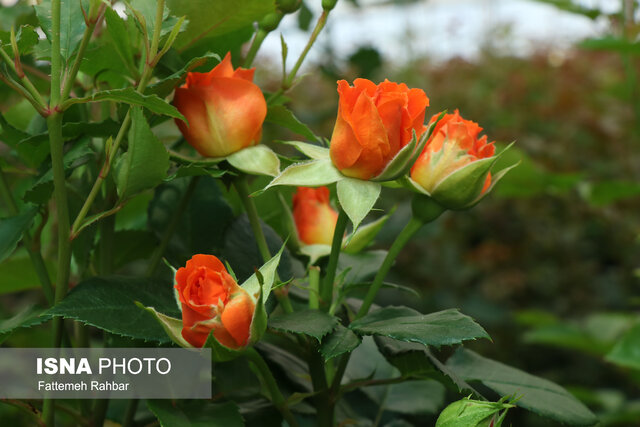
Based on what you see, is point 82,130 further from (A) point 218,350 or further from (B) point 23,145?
(A) point 218,350

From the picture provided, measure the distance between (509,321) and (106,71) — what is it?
1611 mm

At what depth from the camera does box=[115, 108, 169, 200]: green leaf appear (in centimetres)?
33

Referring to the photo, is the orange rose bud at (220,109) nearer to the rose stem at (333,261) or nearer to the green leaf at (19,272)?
the rose stem at (333,261)

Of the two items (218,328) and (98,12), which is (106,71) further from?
(218,328)

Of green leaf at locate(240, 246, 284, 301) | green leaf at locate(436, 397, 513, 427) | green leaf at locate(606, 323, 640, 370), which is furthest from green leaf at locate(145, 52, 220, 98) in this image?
green leaf at locate(606, 323, 640, 370)

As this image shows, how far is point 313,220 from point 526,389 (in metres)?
0.18

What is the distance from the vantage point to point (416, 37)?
148 inches

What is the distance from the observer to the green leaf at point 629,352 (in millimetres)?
669

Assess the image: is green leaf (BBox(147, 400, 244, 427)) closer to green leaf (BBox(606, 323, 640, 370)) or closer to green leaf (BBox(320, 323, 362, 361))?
green leaf (BBox(320, 323, 362, 361))

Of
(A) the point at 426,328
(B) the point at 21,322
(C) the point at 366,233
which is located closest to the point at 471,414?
(A) the point at 426,328

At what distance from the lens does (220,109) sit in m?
0.36

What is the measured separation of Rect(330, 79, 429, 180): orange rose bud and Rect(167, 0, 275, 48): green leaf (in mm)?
99

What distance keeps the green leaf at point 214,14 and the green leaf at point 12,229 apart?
0.15 meters

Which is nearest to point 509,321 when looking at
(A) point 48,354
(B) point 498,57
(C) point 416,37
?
(B) point 498,57
